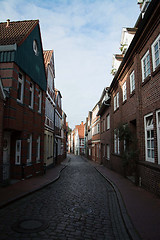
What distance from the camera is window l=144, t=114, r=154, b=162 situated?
8.74 meters

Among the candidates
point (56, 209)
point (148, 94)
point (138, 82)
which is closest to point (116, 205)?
point (56, 209)

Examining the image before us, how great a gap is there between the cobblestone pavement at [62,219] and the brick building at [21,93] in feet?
10.6

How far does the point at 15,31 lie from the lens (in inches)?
450

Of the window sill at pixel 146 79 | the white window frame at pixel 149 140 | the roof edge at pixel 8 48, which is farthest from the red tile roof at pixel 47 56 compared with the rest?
the white window frame at pixel 149 140

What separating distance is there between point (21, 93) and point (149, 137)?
6.83 m

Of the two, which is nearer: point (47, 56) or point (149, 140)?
point (149, 140)

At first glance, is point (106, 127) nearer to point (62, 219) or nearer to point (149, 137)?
point (149, 137)

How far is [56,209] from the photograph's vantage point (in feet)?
20.1

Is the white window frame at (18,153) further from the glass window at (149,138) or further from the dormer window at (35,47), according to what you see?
the glass window at (149,138)

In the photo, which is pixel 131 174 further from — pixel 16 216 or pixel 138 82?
pixel 16 216

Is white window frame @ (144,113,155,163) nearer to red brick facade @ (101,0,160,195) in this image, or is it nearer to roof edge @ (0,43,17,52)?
red brick facade @ (101,0,160,195)

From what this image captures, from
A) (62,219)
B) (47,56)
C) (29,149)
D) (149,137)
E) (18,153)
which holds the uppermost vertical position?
(47,56)

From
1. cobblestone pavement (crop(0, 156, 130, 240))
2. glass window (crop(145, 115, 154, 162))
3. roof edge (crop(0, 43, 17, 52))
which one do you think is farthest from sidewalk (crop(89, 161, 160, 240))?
roof edge (crop(0, 43, 17, 52))

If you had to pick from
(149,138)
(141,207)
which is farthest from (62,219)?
(149,138)
